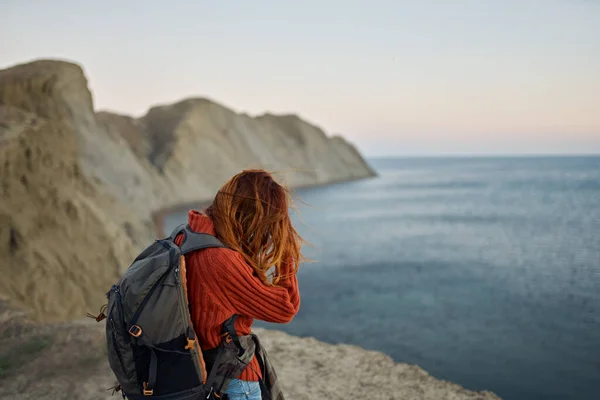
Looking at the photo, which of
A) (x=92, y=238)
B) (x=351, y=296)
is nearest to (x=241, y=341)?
(x=92, y=238)

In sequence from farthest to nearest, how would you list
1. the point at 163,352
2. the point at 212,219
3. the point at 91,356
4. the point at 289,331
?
1. the point at 289,331
2. the point at 91,356
3. the point at 212,219
4. the point at 163,352

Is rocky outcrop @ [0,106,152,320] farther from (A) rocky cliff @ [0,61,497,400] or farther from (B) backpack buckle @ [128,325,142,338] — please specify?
(B) backpack buckle @ [128,325,142,338]

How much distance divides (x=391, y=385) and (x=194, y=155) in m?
45.0

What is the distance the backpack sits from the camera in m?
2.08

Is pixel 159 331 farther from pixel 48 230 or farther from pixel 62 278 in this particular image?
pixel 48 230

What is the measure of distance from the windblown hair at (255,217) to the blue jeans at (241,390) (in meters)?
0.51

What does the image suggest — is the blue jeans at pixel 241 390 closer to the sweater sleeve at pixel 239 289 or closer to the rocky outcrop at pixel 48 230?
the sweater sleeve at pixel 239 289

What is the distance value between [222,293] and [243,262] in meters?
0.16

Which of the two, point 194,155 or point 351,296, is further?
point 194,155

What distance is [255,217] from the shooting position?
224 centimetres

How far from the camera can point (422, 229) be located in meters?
Answer: 28.3

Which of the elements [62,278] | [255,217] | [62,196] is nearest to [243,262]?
[255,217]

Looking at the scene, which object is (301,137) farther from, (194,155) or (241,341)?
(241,341)

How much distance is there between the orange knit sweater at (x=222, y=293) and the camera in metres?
2.13
